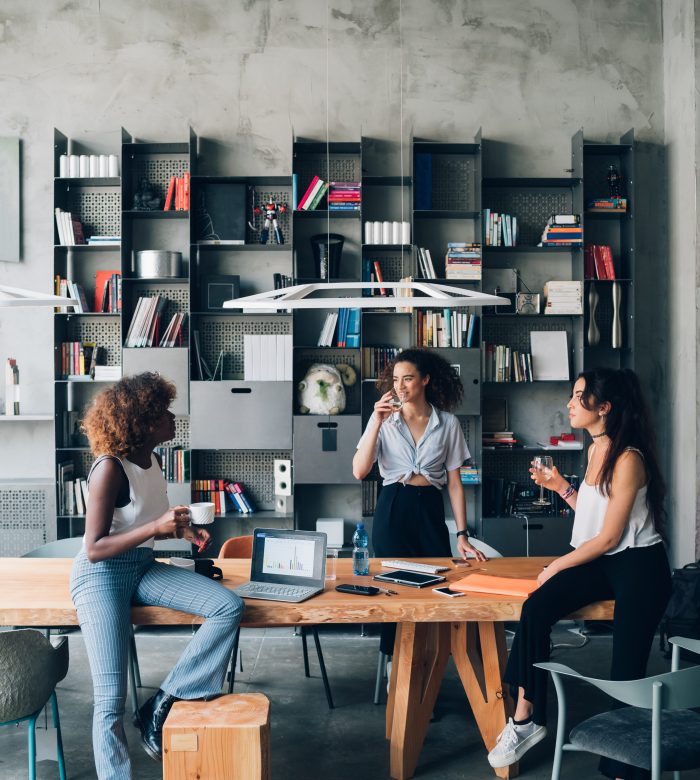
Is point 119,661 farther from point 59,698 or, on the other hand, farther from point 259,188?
point 259,188

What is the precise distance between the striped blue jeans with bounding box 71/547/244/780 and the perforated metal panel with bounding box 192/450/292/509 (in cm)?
264

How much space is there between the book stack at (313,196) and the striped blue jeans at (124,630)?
121 inches

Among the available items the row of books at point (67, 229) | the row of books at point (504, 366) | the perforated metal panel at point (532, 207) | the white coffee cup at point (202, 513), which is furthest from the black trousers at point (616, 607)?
the row of books at point (67, 229)

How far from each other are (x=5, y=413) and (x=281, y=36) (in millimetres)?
3266

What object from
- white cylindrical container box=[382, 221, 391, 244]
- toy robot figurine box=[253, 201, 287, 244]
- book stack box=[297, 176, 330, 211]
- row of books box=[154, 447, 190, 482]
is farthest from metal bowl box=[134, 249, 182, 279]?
white cylindrical container box=[382, 221, 391, 244]

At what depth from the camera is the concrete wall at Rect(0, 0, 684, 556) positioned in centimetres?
568

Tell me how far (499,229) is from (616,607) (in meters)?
3.15

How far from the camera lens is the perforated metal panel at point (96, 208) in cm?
569

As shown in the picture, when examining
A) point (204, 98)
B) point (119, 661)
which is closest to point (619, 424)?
point (119, 661)

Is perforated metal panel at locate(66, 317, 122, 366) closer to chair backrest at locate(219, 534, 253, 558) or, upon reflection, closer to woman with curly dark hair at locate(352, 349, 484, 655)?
chair backrest at locate(219, 534, 253, 558)

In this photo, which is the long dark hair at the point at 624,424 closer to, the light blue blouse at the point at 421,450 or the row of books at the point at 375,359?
the light blue blouse at the point at 421,450

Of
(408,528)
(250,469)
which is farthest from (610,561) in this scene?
(250,469)

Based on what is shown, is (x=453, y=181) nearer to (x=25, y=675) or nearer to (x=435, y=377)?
(x=435, y=377)

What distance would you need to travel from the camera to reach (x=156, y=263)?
5.43m
